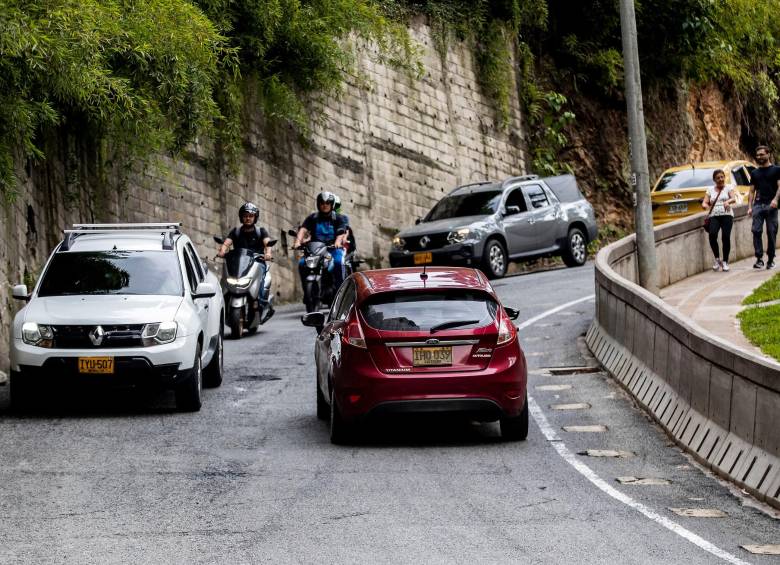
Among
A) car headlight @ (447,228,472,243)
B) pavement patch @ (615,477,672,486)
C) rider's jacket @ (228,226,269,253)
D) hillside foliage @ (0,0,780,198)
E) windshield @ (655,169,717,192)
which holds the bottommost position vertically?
pavement patch @ (615,477,672,486)

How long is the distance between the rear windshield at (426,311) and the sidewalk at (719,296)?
4554 mm

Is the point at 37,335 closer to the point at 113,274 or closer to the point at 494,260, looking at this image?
the point at 113,274

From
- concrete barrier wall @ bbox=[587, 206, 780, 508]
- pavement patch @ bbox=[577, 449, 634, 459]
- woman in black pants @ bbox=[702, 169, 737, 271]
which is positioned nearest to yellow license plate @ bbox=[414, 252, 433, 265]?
woman in black pants @ bbox=[702, 169, 737, 271]

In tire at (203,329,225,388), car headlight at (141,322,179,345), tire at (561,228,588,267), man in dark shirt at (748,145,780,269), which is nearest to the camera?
car headlight at (141,322,179,345)

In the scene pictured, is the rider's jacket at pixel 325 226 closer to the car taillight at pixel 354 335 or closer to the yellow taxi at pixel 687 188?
the car taillight at pixel 354 335

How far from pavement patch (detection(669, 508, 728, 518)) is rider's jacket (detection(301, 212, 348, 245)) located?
12.4 meters

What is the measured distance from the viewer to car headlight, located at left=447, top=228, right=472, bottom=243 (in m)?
27.6

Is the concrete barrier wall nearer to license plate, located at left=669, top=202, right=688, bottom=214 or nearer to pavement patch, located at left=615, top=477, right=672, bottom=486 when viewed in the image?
pavement patch, located at left=615, top=477, right=672, bottom=486

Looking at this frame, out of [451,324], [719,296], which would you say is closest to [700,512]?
[451,324]

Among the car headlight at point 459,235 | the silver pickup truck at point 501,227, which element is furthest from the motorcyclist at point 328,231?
the car headlight at point 459,235

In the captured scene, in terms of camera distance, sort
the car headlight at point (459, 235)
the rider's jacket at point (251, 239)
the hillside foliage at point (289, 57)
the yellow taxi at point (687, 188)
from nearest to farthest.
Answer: the hillside foliage at point (289, 57), the rider's jacket at point (251, 239), the car headlight at point (459, 235), the yellow taxi at point (687, 188)

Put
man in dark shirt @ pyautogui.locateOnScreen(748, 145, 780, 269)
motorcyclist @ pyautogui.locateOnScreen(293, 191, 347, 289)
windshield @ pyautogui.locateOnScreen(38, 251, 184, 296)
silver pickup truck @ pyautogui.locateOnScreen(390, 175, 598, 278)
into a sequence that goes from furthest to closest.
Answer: silver pickup truck @ pyautogui.locateOnScreen(390, 175, 598, 278), man in dark shirt @ pyautogui.locateOnScreen(748, 145, 780, 269), motorcyclist @ pyautogui.locateOnScreen(293, 191, 347, 289), windshield @ pyautogui.locateOnScreen(38, 251, 184, 296)

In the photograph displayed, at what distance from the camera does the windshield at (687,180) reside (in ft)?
102

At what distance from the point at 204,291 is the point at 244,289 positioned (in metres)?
5.19
